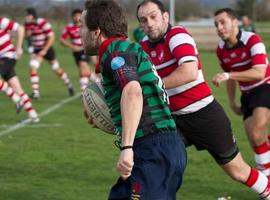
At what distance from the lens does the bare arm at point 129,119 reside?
3.92 meters

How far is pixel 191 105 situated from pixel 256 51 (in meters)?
1.31

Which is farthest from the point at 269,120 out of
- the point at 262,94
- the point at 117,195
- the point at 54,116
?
the point at 54,116

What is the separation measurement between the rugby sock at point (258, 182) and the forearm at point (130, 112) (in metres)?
2.61

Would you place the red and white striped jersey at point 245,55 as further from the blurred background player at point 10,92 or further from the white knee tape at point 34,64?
the white knee tape at point 34,64

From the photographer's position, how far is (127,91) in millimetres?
3955

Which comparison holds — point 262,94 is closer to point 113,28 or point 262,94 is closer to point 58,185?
point 58,185

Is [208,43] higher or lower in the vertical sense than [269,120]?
lower

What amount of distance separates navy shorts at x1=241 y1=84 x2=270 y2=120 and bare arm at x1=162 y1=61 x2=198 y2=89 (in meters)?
1.81

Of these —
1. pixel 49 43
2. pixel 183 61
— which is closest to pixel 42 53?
pixel 49 43

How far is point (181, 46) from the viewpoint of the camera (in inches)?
232

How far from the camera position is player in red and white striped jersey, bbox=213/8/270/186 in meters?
7.14

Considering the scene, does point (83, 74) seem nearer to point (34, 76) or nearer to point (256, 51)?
point (34, 76)

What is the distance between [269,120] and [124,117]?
3.94 m

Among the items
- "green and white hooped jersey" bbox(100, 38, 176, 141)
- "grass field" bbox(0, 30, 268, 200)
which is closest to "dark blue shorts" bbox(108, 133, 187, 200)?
"green and white hooped jersey" bbox(100, 38, 176, 141)
